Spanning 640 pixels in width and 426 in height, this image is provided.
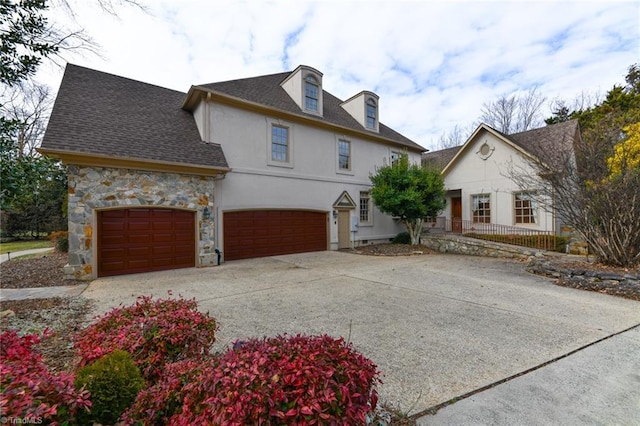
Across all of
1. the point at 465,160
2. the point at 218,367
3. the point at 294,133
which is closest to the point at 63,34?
the point at 218,367

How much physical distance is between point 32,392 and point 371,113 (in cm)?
1730

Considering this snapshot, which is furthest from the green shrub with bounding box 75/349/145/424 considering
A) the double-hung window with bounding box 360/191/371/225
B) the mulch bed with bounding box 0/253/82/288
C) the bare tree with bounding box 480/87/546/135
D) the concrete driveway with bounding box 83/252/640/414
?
the bare tree with bounding box 480/87/546/135

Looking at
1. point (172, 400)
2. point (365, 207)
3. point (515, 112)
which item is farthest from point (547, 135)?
point (172, 400)

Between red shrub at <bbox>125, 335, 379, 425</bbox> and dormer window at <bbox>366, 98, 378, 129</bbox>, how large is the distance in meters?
16.1

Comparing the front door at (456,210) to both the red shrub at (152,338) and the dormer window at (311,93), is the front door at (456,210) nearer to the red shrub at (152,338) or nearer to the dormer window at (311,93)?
the dormer window at (311,93)

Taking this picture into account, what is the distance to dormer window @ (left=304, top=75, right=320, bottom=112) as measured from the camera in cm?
1382

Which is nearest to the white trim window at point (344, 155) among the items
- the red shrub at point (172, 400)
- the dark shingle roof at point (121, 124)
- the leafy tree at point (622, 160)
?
the dark shingle roof at point (121, 124)

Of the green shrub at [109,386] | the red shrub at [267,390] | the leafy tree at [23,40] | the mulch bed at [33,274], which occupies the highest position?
the leafy tree at [23,40]

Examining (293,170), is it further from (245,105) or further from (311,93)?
(311,93)

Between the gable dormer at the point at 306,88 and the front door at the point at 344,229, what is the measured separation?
526 centimetres

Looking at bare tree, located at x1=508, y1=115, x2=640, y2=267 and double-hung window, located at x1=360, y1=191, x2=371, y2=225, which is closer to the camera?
bare tree, located at x1=508, y1=115, x2=640, y2=267

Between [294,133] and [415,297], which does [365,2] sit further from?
[415,297]

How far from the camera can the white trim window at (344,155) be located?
48.9 ft

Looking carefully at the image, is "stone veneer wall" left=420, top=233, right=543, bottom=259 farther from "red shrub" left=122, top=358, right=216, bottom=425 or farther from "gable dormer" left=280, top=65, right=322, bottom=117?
"red shrub" left=122, top=358, right=216, bottom=425
